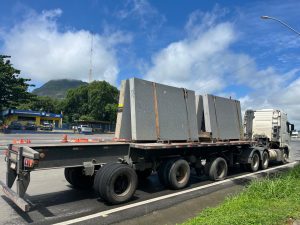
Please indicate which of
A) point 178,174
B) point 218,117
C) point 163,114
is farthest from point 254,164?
point 163,114

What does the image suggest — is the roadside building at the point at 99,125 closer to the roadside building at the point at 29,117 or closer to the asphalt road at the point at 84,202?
the roadside building at the point at 29,117

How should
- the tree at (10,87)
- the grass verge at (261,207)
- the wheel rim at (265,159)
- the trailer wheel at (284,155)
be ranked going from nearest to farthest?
1. the grass verge at (261,207)
2. the wheel rim at (265,159)
3. the trailer wheel at (284,155)
4. the tree at (10,87)

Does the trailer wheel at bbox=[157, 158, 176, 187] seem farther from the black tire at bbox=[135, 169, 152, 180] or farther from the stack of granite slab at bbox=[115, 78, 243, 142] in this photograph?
the black tire at bbox=[135, 169, 152, 180]

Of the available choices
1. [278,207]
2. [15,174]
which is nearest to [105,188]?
[15,174]

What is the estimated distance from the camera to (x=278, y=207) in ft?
21.4

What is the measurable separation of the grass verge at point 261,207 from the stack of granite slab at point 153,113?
2.72 metres

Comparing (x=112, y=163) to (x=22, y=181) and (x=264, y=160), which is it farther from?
(x=264, y=160)

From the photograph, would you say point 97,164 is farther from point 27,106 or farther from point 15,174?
point 27,106

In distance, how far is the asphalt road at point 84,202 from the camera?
6.33 m

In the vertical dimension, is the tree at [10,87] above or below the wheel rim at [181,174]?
above

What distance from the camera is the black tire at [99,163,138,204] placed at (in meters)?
7.11

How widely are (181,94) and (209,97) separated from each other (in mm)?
1726

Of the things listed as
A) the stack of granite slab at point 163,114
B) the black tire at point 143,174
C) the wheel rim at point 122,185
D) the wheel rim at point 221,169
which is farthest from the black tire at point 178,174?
the wheel rim at point 221,169

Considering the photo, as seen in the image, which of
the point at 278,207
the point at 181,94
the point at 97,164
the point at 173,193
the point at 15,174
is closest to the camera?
the point at 278,207
